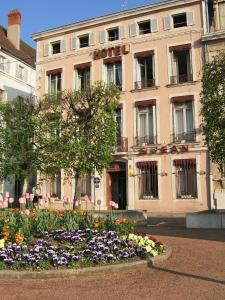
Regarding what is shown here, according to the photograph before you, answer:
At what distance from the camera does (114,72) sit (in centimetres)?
2975

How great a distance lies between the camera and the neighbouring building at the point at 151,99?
26281 mm

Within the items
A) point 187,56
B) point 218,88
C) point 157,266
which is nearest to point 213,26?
point 187,56

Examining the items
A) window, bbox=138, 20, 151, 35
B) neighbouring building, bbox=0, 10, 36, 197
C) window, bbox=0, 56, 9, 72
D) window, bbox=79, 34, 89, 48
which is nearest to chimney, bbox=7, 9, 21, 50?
neighbouring building, bbox=0, 10, 36, 197

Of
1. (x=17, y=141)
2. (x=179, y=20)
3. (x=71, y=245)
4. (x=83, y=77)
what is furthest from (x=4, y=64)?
(x=71, y=245)

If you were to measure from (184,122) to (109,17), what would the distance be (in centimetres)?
990

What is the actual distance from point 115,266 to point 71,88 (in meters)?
24.0

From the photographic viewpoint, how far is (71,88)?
30.6m

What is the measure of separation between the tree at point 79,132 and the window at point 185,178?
568 cm

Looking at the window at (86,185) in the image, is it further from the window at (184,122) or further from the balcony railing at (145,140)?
the window at (184,122)

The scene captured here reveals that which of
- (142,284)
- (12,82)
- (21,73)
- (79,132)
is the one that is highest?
(21,73)

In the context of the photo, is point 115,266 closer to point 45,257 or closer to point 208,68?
point 45,257

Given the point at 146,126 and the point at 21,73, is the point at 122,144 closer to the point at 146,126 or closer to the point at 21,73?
the point at 146,126

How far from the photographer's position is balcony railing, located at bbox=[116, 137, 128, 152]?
2795 centimetres

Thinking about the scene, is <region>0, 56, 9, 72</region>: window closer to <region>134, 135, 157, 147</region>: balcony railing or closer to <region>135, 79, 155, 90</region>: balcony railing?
<region>135, 79, 155, 90</region>: balcony railing
